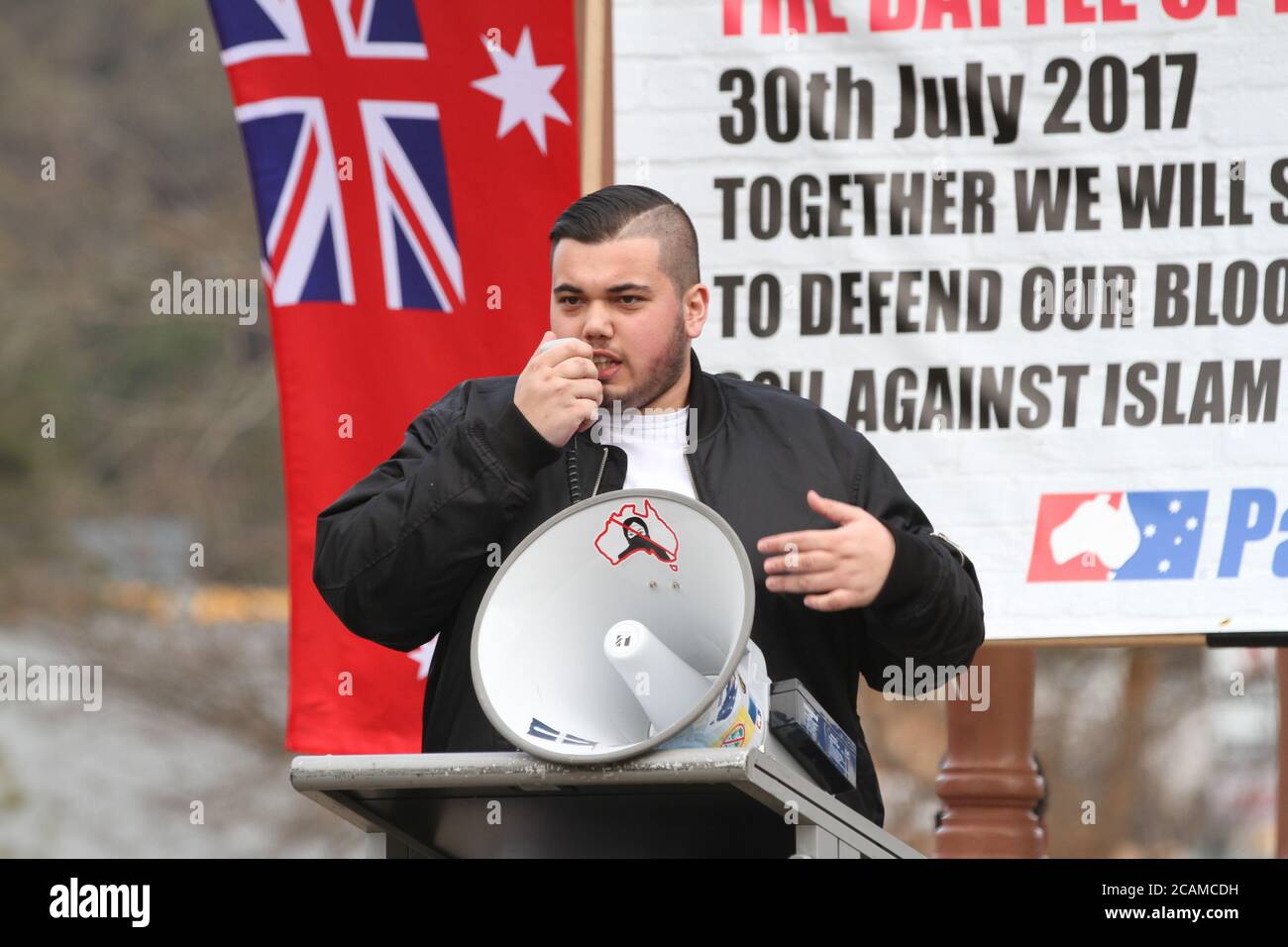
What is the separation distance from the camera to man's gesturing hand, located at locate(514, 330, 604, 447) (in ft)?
8.90

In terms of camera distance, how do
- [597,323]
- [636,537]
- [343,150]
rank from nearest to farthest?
[636,537] < [597,323] < [343,150]

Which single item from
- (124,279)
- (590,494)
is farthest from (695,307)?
(124,279)

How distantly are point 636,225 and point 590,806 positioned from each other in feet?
3.61

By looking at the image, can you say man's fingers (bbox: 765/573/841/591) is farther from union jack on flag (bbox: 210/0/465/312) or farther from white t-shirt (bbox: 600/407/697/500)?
union jack on flag (bbox: 210/0/465/312)

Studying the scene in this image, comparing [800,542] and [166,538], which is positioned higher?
[800,542]

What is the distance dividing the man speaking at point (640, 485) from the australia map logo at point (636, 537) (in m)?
0.14

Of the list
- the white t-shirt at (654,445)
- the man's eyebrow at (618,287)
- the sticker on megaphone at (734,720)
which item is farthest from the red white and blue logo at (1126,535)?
the sticker on megaphone at (734,720)

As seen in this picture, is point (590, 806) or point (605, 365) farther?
point (605, 365)

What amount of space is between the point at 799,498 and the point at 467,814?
0.89m

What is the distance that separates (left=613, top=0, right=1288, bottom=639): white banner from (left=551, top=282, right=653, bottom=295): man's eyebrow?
4.99 ft

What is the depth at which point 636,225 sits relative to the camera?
3129 mm

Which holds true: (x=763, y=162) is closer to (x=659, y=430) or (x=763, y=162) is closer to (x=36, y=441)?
(x=659, y=430)

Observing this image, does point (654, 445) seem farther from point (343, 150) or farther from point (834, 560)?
point (343, 150)

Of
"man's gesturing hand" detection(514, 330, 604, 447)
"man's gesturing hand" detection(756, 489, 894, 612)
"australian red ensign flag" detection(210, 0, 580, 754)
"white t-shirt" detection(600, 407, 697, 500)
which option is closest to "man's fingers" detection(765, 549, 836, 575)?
"man's gesturing hand" detection(756, 489, 894, 612)
